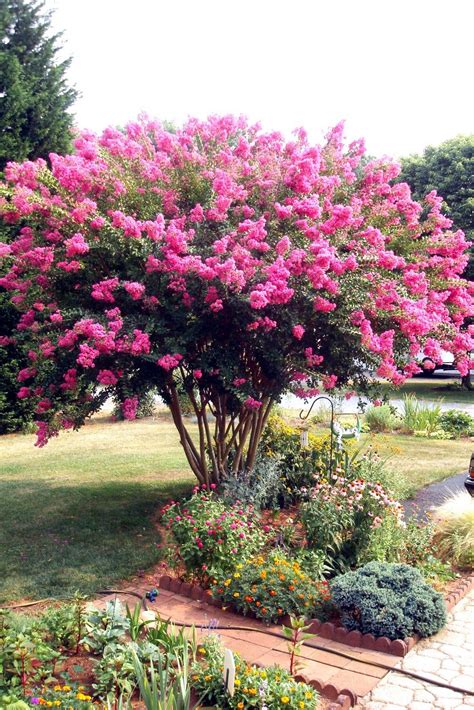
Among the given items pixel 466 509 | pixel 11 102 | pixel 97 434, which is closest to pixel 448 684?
pixel 466 509

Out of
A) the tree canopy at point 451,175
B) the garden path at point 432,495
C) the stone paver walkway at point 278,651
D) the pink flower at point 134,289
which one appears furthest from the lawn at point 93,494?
the tree canopy at point 451,175

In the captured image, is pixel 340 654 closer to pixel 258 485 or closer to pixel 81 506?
pixel 258 485

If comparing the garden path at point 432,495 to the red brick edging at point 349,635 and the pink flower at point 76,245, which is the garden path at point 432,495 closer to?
the red brick edging at point 349,635

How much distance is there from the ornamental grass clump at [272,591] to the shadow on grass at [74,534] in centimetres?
110

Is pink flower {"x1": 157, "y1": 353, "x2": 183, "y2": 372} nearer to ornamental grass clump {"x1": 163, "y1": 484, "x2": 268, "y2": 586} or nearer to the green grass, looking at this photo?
ornamental grass clump {"x1": 163, "y1": 484, "x2": 268, "y2": 586}

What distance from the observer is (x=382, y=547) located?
18.1 feet

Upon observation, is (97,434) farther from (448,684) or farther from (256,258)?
(448,684)

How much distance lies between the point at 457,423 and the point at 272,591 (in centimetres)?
990

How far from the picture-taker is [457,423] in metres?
13.8

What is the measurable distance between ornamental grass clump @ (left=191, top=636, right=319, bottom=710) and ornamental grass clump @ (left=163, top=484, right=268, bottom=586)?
1403 mm

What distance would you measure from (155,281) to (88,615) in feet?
9.24

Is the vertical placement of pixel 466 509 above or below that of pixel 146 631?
above

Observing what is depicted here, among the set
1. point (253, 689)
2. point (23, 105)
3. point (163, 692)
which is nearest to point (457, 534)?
point (253, 689)

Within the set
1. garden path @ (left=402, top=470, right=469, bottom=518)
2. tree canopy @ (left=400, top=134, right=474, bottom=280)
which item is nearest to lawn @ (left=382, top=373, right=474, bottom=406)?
tree canopy @ (left=400, top=134, right=474, bottom=280)
